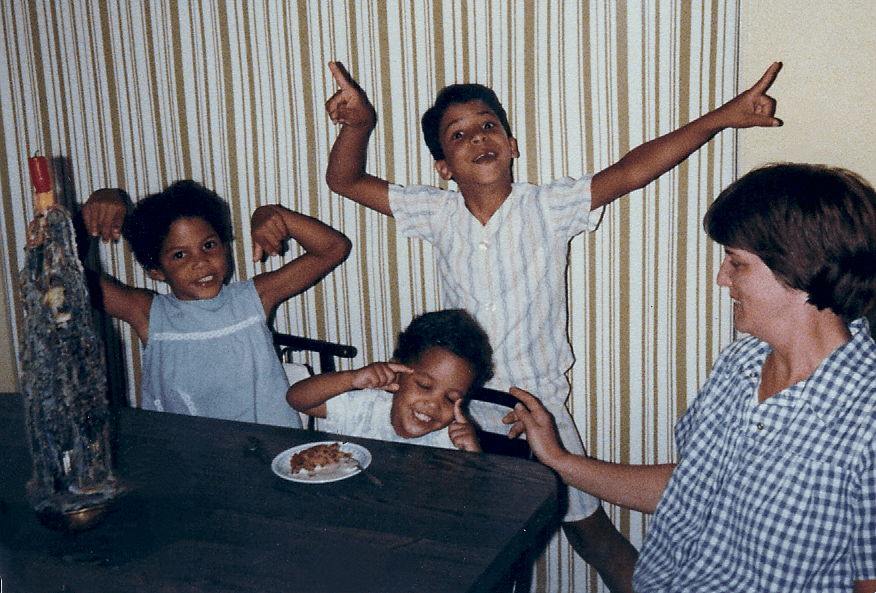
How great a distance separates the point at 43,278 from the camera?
1127mm

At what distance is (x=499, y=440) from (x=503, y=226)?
685 mm

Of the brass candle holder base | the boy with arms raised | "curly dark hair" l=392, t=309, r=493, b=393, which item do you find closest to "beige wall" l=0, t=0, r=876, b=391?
the boy with arms raised

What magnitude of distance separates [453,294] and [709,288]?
807 mm

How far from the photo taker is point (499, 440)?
1.70 metres

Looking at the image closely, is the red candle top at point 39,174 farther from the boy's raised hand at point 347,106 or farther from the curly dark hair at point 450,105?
the curly dark hair at point 450,105

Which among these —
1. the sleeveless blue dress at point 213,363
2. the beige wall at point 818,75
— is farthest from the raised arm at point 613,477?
the beige wall at point 818,75

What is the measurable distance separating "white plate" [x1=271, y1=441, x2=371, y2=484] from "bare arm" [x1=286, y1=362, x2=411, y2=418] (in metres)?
0.30

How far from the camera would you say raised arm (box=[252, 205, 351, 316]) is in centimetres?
214

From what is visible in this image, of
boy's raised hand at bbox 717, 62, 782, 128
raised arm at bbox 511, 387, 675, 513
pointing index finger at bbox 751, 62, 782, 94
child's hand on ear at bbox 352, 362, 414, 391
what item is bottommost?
raised arm at bbox 511, 387, 675, 513

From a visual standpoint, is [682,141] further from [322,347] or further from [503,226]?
[322,347]

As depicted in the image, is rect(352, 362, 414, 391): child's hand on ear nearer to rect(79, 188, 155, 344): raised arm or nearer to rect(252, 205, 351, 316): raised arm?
rect(252, 205, 351, 316): raised arm

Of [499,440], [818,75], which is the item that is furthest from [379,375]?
[818,75]

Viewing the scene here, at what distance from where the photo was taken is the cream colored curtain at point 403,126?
2.15 meters

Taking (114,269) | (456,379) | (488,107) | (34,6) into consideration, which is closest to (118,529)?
(456,379)
